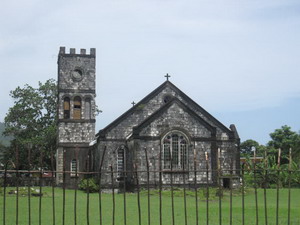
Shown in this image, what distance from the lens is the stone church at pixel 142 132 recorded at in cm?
3428

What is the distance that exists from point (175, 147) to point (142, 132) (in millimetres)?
2621

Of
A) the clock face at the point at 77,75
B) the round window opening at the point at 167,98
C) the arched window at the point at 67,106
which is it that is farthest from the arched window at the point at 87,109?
the round window opening at the point at 167,98

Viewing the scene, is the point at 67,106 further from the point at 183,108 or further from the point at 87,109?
the point at 183,108

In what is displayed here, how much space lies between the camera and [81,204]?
24.2 meters

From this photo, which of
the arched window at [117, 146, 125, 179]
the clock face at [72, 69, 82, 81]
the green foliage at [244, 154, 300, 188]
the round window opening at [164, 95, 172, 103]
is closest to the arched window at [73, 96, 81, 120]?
the clock face at [72, 69, 82, 81]

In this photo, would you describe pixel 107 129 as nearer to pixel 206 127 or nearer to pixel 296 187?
pixel 206 127

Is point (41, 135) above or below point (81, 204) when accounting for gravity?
above

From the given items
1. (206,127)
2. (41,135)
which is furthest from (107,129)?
(41,135)

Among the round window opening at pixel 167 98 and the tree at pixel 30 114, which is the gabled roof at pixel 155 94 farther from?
the tree at pixel 30 114

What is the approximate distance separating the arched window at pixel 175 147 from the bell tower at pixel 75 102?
32.3 feet

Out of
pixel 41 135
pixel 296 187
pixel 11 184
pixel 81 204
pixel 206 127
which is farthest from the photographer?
pixel 41 135

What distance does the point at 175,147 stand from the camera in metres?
34.6

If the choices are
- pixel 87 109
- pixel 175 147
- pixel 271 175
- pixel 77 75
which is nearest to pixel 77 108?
pixel 87 109

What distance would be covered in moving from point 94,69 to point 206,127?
12.5 metres
